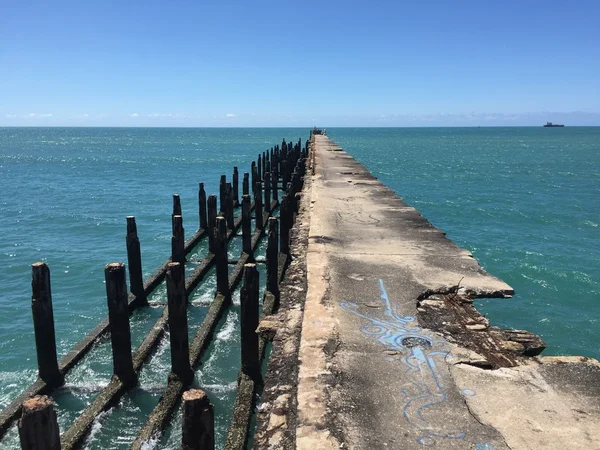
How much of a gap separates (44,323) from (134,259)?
11.2 ft

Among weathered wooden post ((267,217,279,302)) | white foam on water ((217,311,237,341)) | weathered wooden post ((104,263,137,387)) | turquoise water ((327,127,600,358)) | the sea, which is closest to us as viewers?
weathered wooden post ((104,263,137,387))

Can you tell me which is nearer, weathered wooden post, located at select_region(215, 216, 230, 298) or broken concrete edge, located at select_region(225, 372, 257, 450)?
broken concrete edge, located at select_region(225, 372, 257, 450)

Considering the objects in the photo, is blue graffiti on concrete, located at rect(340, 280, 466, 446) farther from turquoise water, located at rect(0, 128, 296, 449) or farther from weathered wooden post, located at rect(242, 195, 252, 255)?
weathered wooden post, located at rect(242, 195, 252, 255)

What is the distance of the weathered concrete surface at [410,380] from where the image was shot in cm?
326

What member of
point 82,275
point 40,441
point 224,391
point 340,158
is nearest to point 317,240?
point 224,391

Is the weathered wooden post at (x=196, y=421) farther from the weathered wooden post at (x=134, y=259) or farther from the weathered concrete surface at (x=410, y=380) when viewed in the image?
the weathered wooden post at (x=134, y=259)

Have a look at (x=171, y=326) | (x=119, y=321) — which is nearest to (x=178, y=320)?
(x=171, y=326)

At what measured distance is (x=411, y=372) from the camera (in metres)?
4.00

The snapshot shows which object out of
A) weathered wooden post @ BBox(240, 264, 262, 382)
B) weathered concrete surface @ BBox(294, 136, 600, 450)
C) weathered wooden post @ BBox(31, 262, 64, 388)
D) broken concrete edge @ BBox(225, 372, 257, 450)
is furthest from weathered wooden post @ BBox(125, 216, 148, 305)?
weathered concrete surface @ BBox(294, 136, 600, 450)

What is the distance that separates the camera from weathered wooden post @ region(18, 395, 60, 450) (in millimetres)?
3045

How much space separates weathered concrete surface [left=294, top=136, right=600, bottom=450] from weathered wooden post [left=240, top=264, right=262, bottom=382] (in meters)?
0.76

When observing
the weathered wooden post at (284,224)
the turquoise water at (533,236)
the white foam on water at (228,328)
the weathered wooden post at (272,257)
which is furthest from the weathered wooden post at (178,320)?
the turquoise water at (533,236)

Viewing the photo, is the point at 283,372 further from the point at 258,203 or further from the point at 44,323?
the point at 258,203

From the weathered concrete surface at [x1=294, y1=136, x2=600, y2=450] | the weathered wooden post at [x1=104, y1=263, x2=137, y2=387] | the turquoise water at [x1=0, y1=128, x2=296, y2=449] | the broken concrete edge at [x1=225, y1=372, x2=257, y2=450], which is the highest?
the weathered concrete surface at [x1=294, y1=136, x2=600, y2=450]
